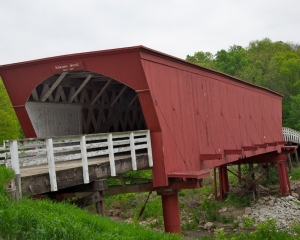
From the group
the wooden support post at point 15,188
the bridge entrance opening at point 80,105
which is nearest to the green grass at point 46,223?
the wooden support post at point 15,188

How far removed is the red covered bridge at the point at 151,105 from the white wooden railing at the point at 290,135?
44.2 feet

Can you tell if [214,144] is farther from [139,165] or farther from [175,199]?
[139,165]

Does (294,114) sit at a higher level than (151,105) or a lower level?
higher

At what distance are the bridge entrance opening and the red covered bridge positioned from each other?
0.10 ft

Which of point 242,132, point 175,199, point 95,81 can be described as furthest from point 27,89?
point 242,132

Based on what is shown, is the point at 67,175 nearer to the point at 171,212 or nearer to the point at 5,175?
the point at 5,175

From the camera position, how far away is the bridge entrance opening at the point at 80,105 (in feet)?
49.8

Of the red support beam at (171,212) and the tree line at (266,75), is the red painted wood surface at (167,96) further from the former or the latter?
the tree line at (266,75)

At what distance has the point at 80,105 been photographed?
17.1m

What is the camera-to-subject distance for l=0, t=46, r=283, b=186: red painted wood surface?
41.8 ft

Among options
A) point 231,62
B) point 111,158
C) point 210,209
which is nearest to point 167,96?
point 111,158

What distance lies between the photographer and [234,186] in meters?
31.8

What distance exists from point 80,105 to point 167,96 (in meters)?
4.39

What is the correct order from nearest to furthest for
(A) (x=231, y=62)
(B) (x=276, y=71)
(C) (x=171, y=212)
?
(C) (x=171, y=212) < (B) (x=276, y=71) < (A) (x=231, y=62)
